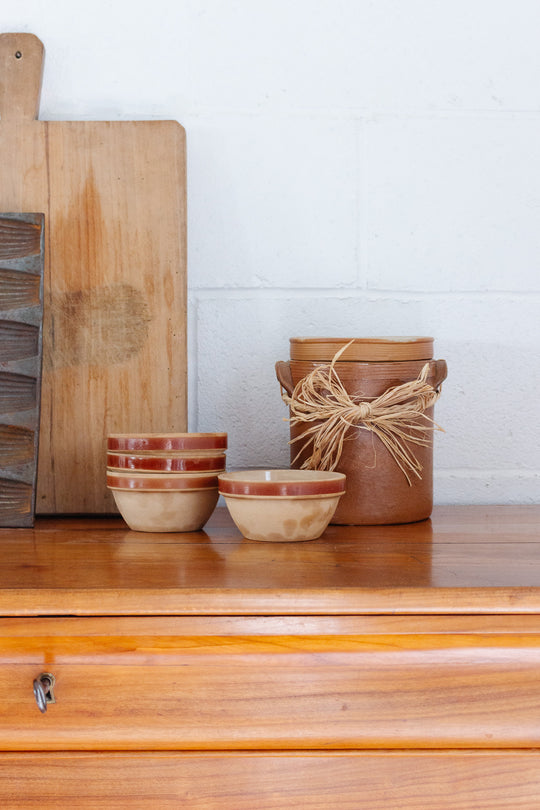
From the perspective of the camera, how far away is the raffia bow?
94cm

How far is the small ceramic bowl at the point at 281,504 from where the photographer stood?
826mm

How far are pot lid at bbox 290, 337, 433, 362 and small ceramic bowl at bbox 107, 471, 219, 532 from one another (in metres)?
0.20

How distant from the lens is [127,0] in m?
1.12

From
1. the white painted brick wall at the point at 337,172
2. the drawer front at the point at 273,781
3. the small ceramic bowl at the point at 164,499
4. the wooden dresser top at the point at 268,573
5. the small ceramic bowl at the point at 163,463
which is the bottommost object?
the drawer front at the point at 273,781

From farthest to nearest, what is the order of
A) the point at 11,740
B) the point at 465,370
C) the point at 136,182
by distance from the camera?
the point at 465,370
the point at 136,182
the point at 11,740

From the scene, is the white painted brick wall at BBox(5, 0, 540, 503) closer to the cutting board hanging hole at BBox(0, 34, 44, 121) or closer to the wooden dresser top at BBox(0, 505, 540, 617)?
the cutting board hanging hole at BBox(0, 34, 44, 121)

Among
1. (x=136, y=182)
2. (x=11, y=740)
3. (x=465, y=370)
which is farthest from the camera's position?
(x=465, y=370)

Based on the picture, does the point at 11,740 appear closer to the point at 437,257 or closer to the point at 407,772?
the point at 407,772

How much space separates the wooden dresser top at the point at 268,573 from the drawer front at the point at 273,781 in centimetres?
13

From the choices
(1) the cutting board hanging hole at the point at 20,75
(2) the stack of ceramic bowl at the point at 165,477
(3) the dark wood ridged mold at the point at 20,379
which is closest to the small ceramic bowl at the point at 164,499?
(2) the stack of ceramic bowl at the point at 165,477

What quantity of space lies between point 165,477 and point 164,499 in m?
0.03

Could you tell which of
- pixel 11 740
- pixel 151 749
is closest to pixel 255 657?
pixel 151 749

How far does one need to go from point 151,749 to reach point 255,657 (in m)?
0.12

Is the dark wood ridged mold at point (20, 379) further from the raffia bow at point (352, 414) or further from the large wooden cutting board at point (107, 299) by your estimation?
the raffia bow at point (352, 414)
